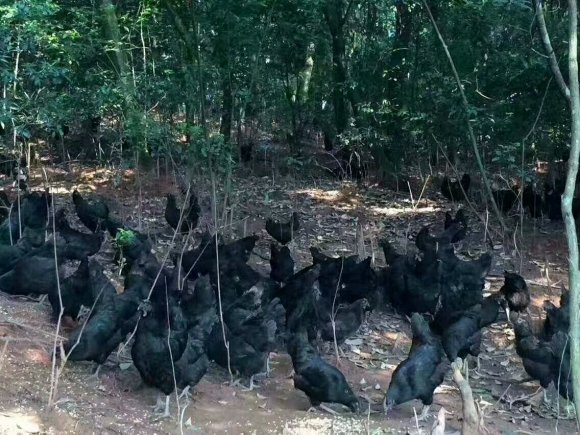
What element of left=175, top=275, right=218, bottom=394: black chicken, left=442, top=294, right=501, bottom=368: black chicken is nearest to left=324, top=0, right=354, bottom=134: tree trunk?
left=442, top=294, right=501, bottom=368: black chicken

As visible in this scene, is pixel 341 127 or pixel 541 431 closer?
pixel 541 431

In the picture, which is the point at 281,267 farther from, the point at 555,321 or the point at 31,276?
the point at 555,321

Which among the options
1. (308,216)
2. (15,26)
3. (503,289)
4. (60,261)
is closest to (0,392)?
(60,261)

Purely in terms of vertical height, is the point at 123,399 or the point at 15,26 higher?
the point at 15,26

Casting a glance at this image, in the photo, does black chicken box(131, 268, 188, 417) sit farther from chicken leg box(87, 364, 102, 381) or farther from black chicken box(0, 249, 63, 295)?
black chicken box(0, 249, 63, 295)

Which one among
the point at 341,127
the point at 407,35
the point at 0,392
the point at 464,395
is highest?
the point at 407,35

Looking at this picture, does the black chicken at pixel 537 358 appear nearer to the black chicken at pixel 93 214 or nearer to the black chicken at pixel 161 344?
the black chicken at pixel 161 344

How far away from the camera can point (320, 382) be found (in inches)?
211

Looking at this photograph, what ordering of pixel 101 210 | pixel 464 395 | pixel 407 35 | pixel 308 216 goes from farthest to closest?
pixel 407 35, pixel 308 216, pixel 101 210, pixel 464 395

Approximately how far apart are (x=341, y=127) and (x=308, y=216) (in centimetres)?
288

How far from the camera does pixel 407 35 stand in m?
12.2

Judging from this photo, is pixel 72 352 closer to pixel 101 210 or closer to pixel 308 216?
pixel 101 210

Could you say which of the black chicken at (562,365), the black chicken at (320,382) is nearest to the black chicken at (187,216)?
the black chicken at (320,382)

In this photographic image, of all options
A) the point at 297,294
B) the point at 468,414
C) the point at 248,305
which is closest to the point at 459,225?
the point at 297,294
